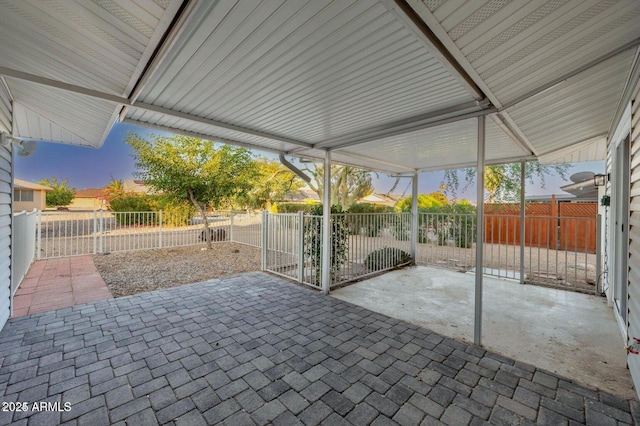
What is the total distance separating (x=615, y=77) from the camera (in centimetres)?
222

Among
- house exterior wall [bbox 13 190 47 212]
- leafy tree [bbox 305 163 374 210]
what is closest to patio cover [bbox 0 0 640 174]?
leafy tree [bbox 305 163 374 210]

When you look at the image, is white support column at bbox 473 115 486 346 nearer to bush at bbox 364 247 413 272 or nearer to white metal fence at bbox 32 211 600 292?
white metal fence at bbox 32 211 600 292

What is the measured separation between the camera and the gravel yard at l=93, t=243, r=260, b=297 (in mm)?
4965

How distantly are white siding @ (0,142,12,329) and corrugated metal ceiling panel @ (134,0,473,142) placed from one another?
2.16 meters

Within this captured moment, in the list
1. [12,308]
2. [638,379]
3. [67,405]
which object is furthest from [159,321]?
[638,379]

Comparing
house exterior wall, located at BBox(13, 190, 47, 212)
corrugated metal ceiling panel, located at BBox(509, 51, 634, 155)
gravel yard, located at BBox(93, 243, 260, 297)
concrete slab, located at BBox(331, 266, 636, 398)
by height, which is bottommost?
concrete slab, located at BBox(331, 266, 636, 398)

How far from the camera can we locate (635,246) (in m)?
2.21

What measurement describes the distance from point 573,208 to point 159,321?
13.6 meters

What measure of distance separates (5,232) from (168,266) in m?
3.27

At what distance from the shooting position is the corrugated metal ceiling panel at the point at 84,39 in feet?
4.68

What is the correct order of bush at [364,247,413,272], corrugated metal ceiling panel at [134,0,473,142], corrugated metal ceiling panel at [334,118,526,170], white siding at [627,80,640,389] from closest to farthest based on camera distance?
corrugated metal ceiling panel at [134,0,473,142], white siding at [627,80,640,389], corrugated metal ceiling panel at [334,118,526,170], bush at [364,247,413,272]

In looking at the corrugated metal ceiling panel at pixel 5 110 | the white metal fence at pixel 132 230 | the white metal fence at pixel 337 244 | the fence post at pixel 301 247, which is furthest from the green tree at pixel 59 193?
the fence post at pixel 301 247

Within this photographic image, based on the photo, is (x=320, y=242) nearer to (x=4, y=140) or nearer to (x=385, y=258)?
(x=385, y=258)

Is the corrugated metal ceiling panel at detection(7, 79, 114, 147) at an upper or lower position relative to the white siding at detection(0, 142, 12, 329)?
upper
